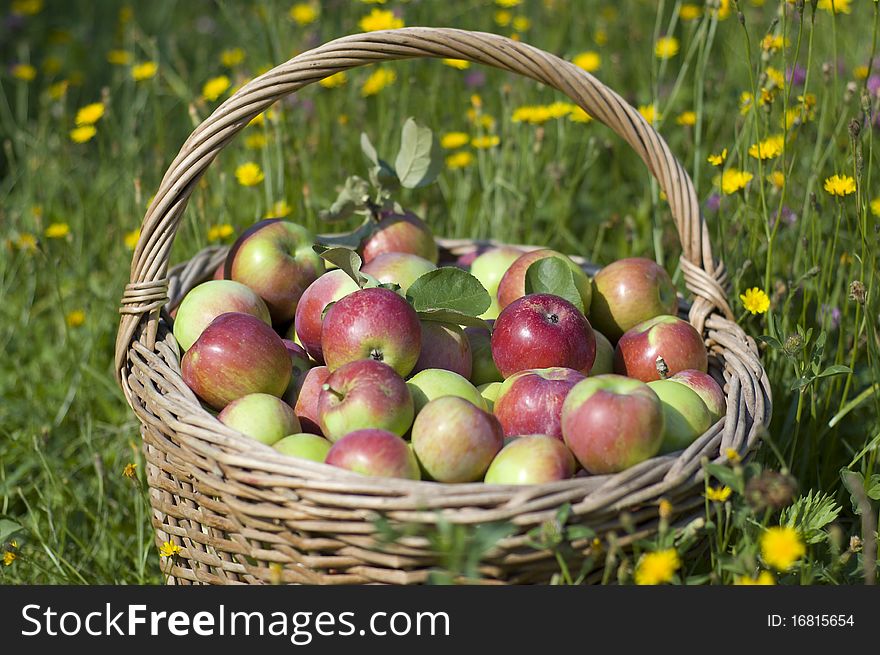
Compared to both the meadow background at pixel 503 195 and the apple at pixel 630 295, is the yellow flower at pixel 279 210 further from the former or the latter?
the apple at pixel 630 295

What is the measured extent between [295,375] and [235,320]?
0.64ft

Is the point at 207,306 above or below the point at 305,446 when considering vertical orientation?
above

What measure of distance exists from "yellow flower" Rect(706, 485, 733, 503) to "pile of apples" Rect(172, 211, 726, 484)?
122mm

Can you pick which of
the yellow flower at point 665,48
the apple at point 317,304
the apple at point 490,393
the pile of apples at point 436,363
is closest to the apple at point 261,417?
the pile of apples at point 436,363

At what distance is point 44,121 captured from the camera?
3.26 m

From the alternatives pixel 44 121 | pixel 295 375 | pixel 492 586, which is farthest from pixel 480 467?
pixel 44 121

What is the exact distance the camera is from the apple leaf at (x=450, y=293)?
1916mm

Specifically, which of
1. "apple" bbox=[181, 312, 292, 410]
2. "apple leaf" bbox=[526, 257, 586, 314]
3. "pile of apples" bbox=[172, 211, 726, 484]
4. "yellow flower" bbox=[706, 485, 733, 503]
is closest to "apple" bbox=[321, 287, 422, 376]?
"pile of apples" bbox=[172, 211, 726, 484]

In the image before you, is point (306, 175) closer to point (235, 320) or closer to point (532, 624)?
point (235, 320)

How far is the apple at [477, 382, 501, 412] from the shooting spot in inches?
72.7

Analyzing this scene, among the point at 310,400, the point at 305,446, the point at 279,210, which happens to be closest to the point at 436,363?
the point at 310,400

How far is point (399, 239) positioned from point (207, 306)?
1.76 feet

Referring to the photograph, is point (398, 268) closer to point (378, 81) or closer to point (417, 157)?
point (417, 157)

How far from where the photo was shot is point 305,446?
161 centimetres
